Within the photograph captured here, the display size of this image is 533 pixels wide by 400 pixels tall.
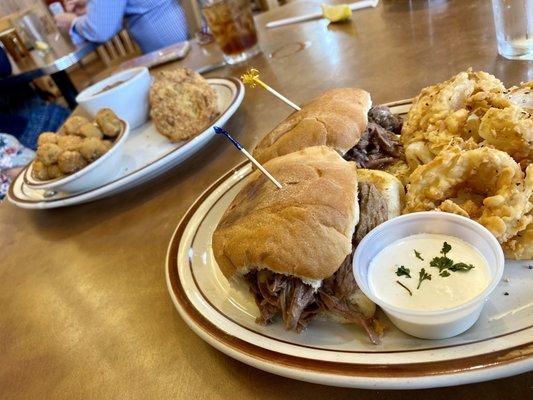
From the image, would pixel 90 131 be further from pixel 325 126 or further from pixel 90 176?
pixel 325 126

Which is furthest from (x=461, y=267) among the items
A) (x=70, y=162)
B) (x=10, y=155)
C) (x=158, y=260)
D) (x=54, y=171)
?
(x=10, y=155)

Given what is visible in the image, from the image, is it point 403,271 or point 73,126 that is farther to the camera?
point 73,126

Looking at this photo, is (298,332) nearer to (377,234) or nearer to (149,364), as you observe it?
(377,234)

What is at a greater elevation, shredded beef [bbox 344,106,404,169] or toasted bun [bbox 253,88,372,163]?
toasted bun [bbox 253,88,372,163]

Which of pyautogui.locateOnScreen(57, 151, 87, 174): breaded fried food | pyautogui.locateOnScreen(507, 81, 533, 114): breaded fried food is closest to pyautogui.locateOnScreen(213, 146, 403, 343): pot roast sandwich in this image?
pyautogui.locateOnScreen(507, 81, 533, 114): breaded fried food

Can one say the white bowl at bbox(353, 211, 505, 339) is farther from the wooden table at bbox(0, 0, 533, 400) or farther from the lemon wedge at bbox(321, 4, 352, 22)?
the lemon wedge at bbox(321, 4, 352, 22)

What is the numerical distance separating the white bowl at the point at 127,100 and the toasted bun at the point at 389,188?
1740mm

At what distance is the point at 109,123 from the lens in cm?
235

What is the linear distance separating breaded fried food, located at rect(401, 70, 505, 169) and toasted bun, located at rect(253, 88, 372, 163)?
0.57 ft

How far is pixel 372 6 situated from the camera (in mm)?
3434

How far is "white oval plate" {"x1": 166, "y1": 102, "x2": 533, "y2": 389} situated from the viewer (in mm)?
844

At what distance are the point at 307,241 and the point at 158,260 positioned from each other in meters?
0.80

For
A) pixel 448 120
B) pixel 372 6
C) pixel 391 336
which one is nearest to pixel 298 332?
pixel 391 336

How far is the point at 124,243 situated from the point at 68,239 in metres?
0.36
